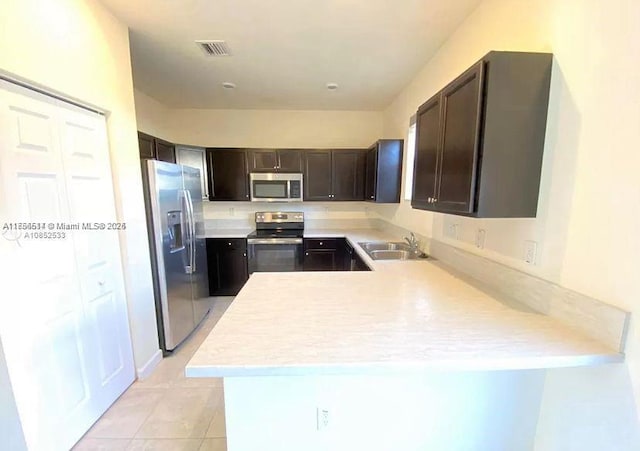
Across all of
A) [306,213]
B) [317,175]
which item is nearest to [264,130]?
[317,175]

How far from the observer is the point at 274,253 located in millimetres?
3713

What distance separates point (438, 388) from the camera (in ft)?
4.11

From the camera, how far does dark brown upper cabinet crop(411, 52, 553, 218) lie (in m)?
1.16

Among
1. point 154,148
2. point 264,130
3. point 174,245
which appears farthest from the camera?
point 264,130

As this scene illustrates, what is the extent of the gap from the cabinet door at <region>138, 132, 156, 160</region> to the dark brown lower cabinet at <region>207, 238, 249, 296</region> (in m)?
1.32

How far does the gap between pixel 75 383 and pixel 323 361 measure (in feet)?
5.62

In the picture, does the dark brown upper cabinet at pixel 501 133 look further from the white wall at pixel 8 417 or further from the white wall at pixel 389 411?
the white wall at pixel 8 417

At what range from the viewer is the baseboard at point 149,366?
2.16 metres

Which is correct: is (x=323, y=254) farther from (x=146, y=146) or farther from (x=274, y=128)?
(x=146, y=146)

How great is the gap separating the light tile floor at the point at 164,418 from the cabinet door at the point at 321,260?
1916 millimetres

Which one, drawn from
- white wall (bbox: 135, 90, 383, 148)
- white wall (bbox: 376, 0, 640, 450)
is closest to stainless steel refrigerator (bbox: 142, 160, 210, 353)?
white wall (bbox: 135, 90, 383, 148)

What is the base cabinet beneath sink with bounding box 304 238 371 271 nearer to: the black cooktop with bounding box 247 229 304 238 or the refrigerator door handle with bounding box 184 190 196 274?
the black cooktop with bounding box 247 229 304 238

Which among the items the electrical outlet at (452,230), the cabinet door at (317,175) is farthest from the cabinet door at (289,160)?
the electrical outlet at (452,230)

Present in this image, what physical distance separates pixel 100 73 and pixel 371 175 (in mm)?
2789
